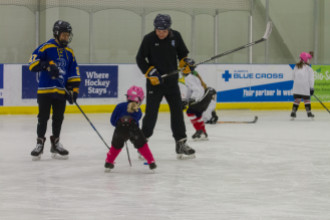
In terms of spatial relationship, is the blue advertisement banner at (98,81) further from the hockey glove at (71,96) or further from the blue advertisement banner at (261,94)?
the hockey glove at (71,96)

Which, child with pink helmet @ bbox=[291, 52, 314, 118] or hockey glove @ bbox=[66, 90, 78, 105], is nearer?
hockey glove @ bbox=[66, 90, 78, 105]

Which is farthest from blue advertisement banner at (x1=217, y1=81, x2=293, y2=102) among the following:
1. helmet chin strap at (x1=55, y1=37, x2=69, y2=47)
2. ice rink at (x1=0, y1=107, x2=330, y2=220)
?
helmet chin strap at (x1=55, y1=37, x2=69, y2=47)

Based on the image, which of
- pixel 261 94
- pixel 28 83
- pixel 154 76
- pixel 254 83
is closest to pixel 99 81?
pixel 28 83

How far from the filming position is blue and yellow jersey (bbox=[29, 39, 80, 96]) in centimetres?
608

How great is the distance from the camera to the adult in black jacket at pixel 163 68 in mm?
6152

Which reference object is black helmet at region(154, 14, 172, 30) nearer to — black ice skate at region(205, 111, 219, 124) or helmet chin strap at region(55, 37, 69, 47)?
helmet chin strap at region(55, 37, 69, 47)

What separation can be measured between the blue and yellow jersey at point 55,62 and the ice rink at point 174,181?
2.03 ft

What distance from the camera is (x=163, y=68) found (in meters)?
6.19

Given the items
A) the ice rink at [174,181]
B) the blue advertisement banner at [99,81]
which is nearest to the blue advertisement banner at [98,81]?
the blue advertisement banner at [99,81]

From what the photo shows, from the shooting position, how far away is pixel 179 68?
631 centimetres

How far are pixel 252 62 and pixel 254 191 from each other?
1017 cm

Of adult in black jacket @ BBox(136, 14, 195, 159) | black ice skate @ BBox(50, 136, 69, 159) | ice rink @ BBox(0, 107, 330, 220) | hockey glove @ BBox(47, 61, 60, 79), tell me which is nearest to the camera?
ice rink @ BBox(0, 107, 330, 220)

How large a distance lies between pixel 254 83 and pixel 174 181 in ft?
29.0

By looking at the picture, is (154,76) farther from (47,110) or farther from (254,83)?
(254,83)
